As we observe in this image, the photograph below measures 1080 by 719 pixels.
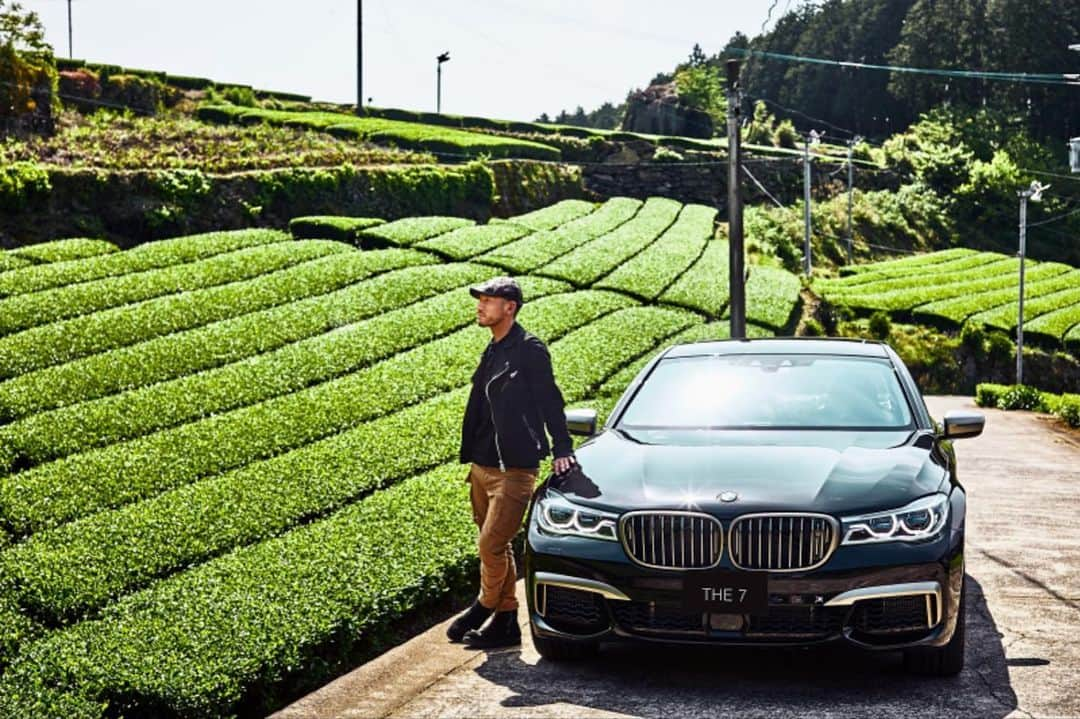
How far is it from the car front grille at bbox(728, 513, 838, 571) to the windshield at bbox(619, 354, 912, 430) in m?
1.33

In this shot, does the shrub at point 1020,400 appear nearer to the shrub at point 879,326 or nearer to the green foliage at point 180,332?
the shrub at point 879,326

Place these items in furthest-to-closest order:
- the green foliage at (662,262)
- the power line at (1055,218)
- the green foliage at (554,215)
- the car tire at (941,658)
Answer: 1. the power line at (1055,218)
2. the green foliage at (554,215)
3. the green foliage at (662,262)
4. the car tire at (941,658)

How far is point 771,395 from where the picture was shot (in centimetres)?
793

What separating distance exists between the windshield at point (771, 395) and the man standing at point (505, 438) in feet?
2.33

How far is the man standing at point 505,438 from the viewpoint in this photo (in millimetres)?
7246

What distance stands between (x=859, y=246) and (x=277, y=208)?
41.7 meters

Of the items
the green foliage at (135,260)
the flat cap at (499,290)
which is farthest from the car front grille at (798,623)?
the green foliage at (135,260)

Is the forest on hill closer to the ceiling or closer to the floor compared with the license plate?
closer to the ceiling

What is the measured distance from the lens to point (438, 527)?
9.66 m

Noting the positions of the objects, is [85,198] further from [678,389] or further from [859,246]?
[859,246]

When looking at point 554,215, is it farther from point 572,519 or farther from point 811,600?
point 811,600

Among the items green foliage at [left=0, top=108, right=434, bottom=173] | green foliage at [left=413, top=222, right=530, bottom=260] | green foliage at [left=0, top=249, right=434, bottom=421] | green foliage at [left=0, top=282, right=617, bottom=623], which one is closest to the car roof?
green foliage at [left=0, top=282, right=617, bottom=623]

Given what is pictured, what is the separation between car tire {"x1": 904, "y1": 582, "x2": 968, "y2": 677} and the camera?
642 centimetres

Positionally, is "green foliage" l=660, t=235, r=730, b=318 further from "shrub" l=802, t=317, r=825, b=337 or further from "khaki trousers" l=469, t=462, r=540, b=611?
"khaki trousers" l=469, t=462, r=540, b=611
